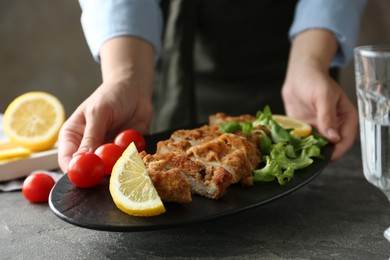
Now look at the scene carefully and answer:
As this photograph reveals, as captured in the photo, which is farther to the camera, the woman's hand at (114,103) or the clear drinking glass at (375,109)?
the woman's hand at (114,103)

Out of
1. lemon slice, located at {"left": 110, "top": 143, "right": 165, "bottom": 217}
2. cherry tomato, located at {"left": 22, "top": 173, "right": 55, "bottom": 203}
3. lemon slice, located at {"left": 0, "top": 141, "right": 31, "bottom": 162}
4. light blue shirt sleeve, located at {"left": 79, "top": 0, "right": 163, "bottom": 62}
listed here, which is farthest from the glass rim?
→ lemon slice, located at {"left": 0, "top": 141, "right": 31, "bottom": 162}

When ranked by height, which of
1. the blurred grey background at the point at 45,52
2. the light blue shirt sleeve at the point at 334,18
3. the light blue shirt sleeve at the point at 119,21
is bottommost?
the blurred grey background at the point at 45,52

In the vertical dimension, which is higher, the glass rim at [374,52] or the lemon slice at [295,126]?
the glass rim at [374,52]

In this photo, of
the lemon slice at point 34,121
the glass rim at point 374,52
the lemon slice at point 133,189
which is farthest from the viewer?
the lemon slice at point 34,121

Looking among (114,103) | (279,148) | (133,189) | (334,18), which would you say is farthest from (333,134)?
(133,189)

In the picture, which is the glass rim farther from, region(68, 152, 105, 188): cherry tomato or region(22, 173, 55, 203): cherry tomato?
region(22, 173, 55, 203): cherry tomato

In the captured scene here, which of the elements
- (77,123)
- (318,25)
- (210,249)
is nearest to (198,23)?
(318,25)

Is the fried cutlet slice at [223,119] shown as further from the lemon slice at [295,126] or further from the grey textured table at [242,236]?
the grey textured table at [242,236]

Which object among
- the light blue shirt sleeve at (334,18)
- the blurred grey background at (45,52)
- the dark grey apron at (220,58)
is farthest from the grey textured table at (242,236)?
the blurred grey background at (45,52)
